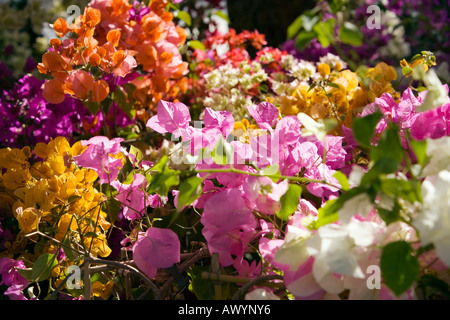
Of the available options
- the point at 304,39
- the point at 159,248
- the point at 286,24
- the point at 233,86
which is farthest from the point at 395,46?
the point at 159,248

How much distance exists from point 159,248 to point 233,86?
81 centimetres

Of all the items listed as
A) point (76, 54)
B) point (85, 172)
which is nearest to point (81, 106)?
point (76, 54)

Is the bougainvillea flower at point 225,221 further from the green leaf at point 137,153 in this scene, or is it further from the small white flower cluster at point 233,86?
the small white flower cluster at point 233,86

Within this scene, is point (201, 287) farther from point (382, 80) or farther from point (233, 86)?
point (233, 86)

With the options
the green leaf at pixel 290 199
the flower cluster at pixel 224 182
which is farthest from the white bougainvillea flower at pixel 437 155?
the green leaf at pixel 290 199

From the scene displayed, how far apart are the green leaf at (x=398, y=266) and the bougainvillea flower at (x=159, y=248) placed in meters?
0.24

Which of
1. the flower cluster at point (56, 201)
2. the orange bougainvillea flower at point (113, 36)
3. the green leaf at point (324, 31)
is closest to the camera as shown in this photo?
the green leaf at point (324, 31)

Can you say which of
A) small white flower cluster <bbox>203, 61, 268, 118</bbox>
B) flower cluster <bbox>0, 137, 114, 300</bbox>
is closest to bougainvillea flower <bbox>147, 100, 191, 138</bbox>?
flower cluster <bbox>0, 137, 114, 300</bbox>

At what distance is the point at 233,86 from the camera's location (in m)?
1.36

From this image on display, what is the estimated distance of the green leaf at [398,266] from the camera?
0.43 meters

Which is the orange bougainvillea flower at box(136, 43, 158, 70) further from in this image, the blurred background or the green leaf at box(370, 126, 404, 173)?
the blurred background

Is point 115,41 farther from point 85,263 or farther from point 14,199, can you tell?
point 85,263

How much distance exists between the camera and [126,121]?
4.32 ft
